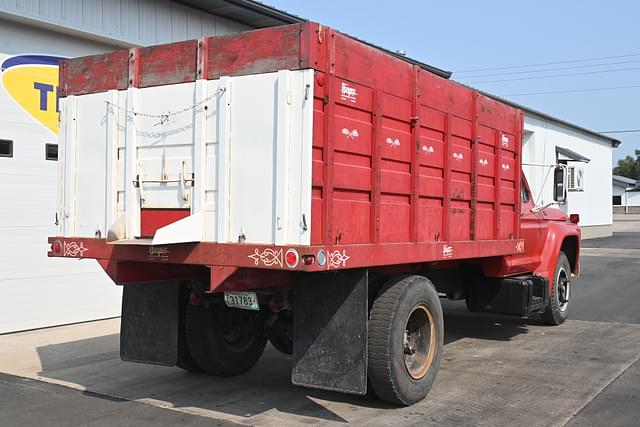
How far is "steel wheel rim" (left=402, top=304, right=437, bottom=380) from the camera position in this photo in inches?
241

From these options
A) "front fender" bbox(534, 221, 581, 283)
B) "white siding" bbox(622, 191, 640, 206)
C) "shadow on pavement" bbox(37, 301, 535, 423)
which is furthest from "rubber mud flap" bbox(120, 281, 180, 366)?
"white siding" bbox(622, 191, 640, 206)

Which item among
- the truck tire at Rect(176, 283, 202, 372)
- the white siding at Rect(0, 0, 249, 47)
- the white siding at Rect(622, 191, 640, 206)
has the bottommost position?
the truck tire at Rect(176, 283, 202, 372)

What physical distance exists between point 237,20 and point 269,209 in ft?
28.0

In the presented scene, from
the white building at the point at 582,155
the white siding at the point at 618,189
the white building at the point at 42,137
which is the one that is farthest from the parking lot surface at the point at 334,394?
the white siding at the point at 618,189

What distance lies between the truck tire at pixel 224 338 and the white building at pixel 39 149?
414 centimetres

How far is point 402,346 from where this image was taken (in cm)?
575

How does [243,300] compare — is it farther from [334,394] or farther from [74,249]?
[74,249]

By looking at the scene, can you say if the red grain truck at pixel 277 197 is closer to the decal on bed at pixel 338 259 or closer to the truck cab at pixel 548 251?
the decal on bed at pixel 338 259

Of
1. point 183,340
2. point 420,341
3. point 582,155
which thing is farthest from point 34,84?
point 582,155

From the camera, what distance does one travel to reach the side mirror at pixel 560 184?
9.57 metres

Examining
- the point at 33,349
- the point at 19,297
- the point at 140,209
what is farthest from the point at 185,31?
the point at 140,209

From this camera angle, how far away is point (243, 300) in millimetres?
5863

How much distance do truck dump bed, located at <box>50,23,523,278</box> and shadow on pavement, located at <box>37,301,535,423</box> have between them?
1426 millimetres

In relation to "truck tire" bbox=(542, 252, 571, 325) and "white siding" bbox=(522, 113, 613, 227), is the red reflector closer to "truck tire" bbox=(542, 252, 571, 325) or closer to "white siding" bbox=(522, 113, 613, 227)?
"truck tire" bbox=(542, 252, 571, 325)
